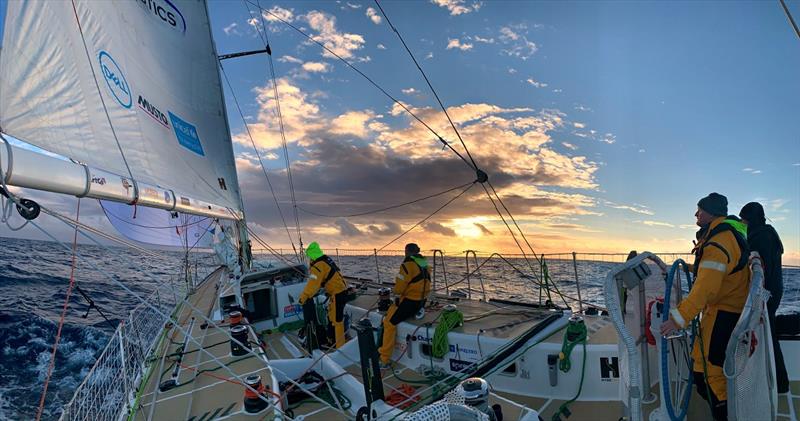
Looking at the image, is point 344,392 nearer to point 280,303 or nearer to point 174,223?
point 280,303

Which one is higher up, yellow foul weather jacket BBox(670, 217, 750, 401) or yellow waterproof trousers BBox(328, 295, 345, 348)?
yellow foul weather jacket BBox(670, 217, 750, 401)

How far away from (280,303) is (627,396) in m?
6.32

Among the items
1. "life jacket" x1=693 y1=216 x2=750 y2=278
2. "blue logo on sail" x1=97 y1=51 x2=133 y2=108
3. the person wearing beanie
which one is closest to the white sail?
"blue logo on sail" x1=97 y1=51 x2=133 y2=108

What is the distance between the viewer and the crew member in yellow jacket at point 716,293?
2.63 metres

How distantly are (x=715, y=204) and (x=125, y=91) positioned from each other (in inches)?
224

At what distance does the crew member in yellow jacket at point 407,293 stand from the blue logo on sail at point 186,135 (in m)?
3.78

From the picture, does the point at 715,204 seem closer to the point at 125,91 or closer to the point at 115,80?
the point at 115,80

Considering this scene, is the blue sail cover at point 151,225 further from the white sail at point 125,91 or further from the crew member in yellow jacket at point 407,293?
the crew member in yellow jacket at point 407,293

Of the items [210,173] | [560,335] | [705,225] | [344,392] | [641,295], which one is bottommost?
[344,392]

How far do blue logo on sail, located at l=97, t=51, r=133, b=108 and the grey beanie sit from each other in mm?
5363

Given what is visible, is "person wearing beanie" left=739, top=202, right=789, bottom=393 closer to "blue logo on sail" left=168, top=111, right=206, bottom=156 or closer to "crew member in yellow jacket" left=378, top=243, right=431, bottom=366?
"crew member in yellow jacket" left=378, top=243, right=431, bottom=366

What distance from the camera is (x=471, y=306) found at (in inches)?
263

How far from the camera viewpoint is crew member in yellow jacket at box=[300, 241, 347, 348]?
20.1ft

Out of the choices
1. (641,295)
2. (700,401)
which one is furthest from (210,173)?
(700,401)
